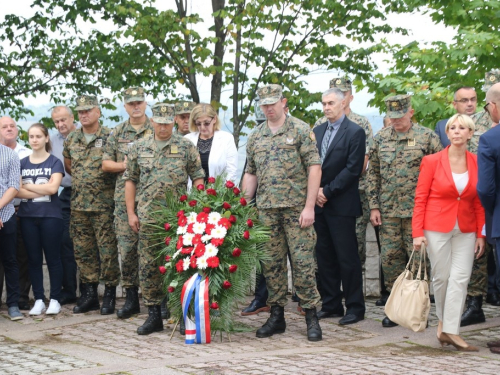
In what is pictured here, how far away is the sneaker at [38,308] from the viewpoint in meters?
8.85

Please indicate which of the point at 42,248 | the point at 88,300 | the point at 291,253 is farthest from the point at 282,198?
the point at 42,248

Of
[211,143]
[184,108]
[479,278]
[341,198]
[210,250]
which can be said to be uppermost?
[184,108]

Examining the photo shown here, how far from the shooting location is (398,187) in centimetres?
815

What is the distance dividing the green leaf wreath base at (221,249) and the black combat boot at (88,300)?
5.16 feet

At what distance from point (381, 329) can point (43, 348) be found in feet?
10.0

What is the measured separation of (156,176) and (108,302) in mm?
1750

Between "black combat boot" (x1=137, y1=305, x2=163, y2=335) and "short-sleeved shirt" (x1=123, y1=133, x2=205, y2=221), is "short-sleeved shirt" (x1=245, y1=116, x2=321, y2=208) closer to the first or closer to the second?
"short-sleeved shirt" (x1=123, y1=133, x2=205, y2=221)

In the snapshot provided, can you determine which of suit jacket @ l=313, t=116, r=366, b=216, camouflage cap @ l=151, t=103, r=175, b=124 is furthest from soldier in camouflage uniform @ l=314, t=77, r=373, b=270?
camouflage cap @ l=151, t=103, r=175, b=124

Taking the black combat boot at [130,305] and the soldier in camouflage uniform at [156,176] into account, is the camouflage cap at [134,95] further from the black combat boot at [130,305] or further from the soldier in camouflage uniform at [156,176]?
the black combat boot at [130,305]

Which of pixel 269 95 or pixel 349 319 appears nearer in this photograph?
pixel 269 95

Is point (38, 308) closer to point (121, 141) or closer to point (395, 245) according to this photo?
point (121, 141)

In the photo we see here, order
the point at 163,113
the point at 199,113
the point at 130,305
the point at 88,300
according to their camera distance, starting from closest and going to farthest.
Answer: the point at 163,113, the point at 199,113, the point at 130,305, the point at 88,300

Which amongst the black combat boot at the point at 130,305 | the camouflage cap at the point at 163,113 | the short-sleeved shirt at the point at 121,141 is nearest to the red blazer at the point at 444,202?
the camouflage cap at the point at 163,113

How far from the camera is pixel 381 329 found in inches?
311
